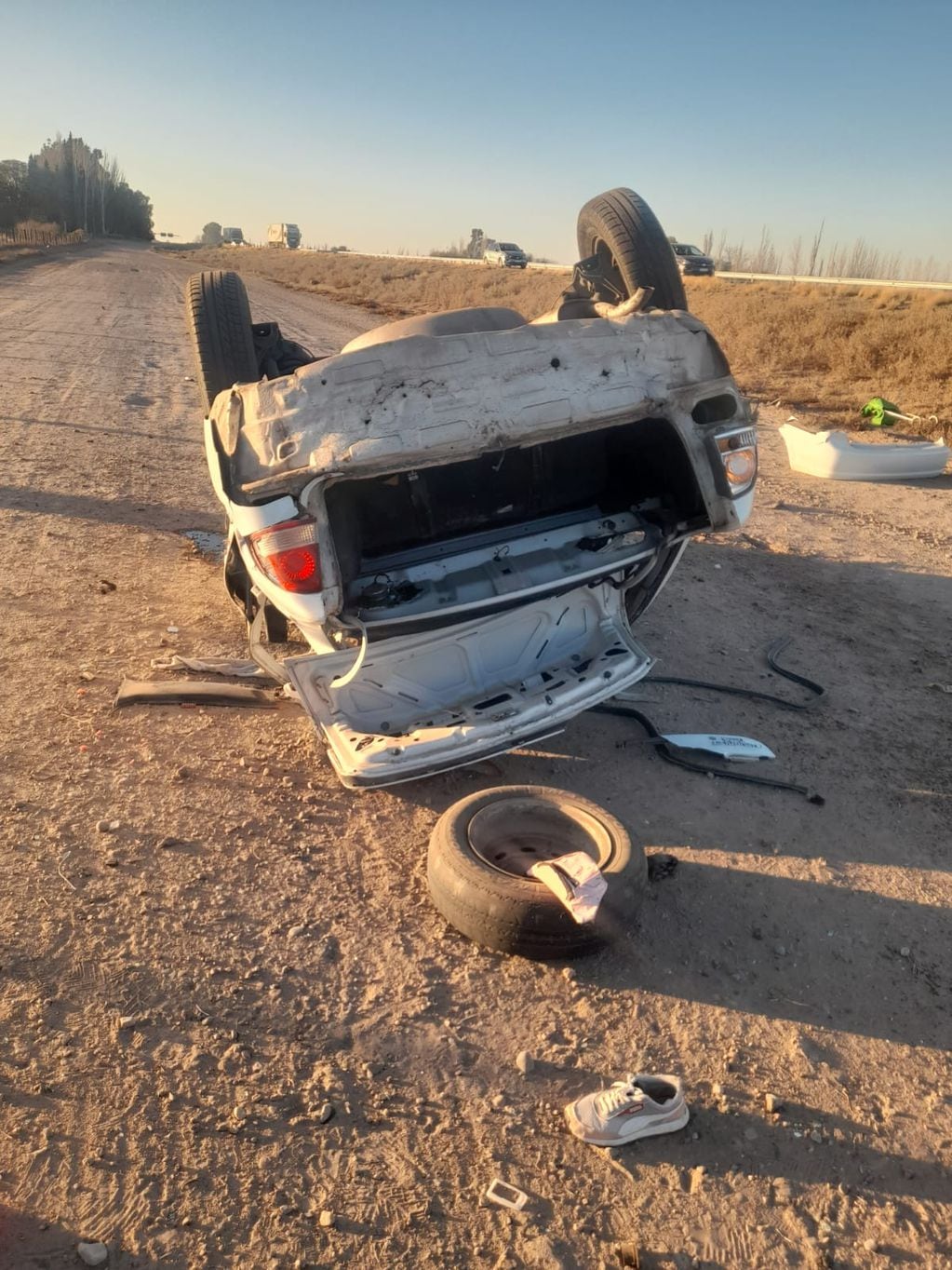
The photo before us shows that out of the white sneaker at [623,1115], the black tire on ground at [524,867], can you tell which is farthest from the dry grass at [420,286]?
the white sneaker at [623,1115]

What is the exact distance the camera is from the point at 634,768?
12.9ft

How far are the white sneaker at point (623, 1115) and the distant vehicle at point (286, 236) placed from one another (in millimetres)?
90465

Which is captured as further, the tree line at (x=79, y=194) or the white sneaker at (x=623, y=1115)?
the tree line at (x=79, y=194)

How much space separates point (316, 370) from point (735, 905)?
239 cm

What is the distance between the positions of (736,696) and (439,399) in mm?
2367

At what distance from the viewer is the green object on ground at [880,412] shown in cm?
1110

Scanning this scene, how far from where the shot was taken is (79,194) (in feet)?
336

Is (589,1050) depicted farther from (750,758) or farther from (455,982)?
(750,758)

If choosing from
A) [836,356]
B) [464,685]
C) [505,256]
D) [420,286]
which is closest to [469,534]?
[464,685]

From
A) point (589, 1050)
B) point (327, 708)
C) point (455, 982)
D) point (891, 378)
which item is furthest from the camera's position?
point (891, 378)

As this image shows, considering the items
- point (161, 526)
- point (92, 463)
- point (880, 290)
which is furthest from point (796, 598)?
point (880, 290)

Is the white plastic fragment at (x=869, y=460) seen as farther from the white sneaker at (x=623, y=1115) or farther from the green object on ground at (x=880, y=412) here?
the white sneaker at (x=623, y=1115)

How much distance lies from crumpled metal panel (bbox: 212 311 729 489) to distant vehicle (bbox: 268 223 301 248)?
A: 8853cm

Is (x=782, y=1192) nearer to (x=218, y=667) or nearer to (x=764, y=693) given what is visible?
(x=764, y=693)
